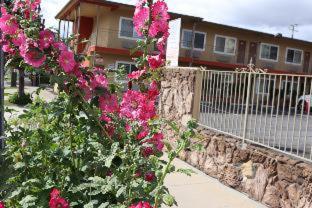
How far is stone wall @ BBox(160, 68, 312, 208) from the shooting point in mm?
5505

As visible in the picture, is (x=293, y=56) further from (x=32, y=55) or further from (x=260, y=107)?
(x=32, y=55)

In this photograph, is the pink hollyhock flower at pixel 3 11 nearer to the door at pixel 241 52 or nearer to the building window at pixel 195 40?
the building window at pixel 195 40

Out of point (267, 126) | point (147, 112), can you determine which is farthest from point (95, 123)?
point (267, 126)

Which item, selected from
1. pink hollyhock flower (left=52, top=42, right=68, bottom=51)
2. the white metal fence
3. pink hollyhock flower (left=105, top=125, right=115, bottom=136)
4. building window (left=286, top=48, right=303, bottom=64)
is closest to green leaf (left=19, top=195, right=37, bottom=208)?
pink hollyhock flower (left=105, top=125, right=115, bottom=136)

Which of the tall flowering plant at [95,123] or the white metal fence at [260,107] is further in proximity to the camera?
the white metal fence at [260,107]

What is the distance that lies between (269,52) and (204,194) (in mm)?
33865

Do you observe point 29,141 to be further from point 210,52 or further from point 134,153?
point 210,52

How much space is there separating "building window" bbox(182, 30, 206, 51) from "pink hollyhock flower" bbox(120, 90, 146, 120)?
3084 cm

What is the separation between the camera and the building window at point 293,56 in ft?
129

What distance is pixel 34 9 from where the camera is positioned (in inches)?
124

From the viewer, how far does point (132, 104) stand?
312 cm

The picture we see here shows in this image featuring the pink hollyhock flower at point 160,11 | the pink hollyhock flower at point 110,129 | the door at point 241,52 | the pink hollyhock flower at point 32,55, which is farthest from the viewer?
the door at point 241,52

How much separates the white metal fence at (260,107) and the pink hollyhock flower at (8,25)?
399cm

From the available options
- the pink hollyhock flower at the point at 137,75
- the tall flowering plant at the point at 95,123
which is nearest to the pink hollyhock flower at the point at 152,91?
the tall flowering plant at the point at 95,123
